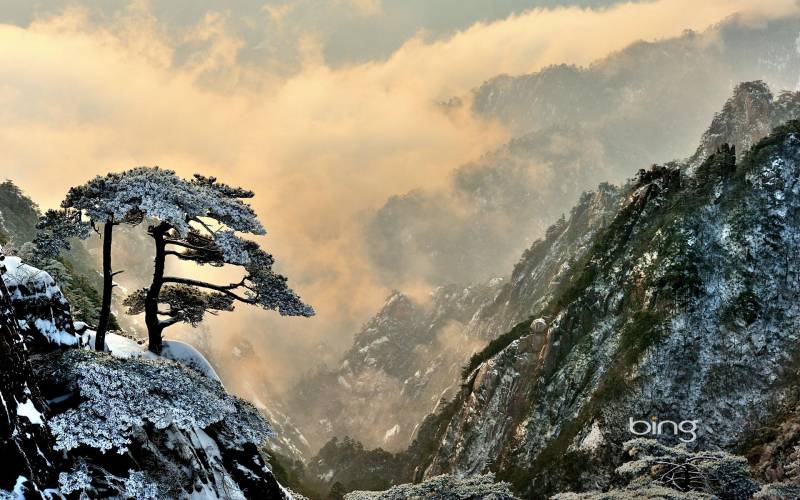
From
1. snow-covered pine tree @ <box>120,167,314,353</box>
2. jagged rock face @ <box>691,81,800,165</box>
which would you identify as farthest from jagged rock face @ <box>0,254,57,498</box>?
jagged rock face @ <box>691,81,800,165</box>

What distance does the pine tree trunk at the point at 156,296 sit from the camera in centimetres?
2217

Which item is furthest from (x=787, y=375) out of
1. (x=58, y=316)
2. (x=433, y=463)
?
(x=58, y=316)

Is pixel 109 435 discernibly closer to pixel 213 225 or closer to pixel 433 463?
pixel 213 225

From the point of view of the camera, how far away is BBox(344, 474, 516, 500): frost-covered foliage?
26.9m

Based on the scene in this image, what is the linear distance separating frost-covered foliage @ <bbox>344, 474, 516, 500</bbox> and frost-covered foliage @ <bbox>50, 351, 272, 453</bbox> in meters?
11.2

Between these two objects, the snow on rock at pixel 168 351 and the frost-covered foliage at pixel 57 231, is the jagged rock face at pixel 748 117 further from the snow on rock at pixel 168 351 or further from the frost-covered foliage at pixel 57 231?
the frost-covered foliage at pixel 57 231

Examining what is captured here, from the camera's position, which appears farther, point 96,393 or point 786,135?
point 786,135

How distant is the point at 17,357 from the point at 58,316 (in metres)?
5.32

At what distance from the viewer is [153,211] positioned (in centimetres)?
1884

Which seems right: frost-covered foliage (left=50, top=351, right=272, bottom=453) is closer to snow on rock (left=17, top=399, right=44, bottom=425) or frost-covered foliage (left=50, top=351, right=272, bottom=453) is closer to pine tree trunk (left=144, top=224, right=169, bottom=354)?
snow on rock (left=17, top=399, right=44, bottom=425)

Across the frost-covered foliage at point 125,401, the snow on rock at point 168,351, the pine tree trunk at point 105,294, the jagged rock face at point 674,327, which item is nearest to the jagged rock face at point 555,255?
the jagged rock face at point 674,327

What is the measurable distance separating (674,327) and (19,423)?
218 feet

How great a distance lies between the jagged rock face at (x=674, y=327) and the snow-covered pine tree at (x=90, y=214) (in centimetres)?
5675

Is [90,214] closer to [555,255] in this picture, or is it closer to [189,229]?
[189,229]
